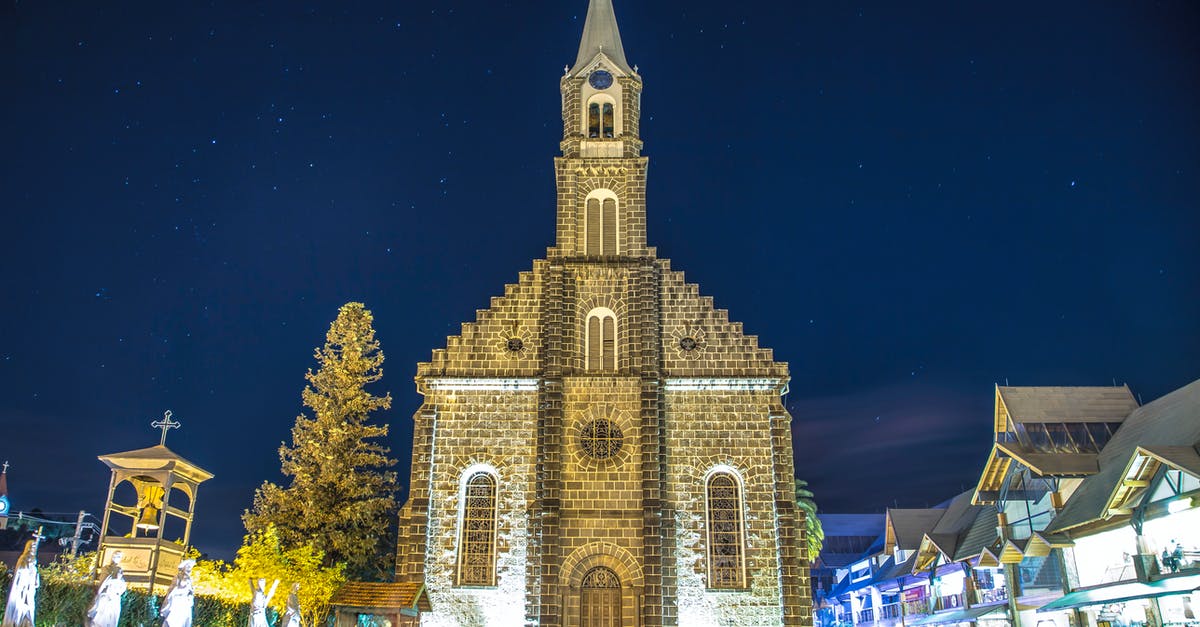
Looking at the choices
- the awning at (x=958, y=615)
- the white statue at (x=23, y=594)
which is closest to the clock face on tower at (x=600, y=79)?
the white statue at (x=23, y=594)

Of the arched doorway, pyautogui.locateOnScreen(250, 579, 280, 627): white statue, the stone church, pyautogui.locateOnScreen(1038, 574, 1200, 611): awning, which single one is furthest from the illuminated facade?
pyautogui.locateOnScreen(250, 579, 280, 627): white statue

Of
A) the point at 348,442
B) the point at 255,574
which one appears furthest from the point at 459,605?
the point at 348,442

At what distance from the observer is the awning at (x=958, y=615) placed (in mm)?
36125

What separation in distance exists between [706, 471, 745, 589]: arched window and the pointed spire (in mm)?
17009

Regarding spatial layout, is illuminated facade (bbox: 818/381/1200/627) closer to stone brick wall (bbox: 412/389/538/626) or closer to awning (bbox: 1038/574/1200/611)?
awning (bbox: 1038/574/1200/611)

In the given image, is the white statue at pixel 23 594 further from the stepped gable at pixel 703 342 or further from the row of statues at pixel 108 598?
the stepped gable at pixel 703 342

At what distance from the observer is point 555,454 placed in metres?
28.2

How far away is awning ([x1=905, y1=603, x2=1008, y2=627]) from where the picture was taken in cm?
3612

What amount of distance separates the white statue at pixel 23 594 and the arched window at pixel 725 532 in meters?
18.7

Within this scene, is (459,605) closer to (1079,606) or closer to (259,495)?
(259,495)

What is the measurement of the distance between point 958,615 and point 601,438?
22641mm

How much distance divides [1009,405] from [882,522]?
58.7 meters

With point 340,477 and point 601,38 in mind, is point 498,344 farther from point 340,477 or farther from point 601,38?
point 601,38

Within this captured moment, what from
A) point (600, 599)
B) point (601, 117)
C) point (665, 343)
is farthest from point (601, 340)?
point (601, 117)
